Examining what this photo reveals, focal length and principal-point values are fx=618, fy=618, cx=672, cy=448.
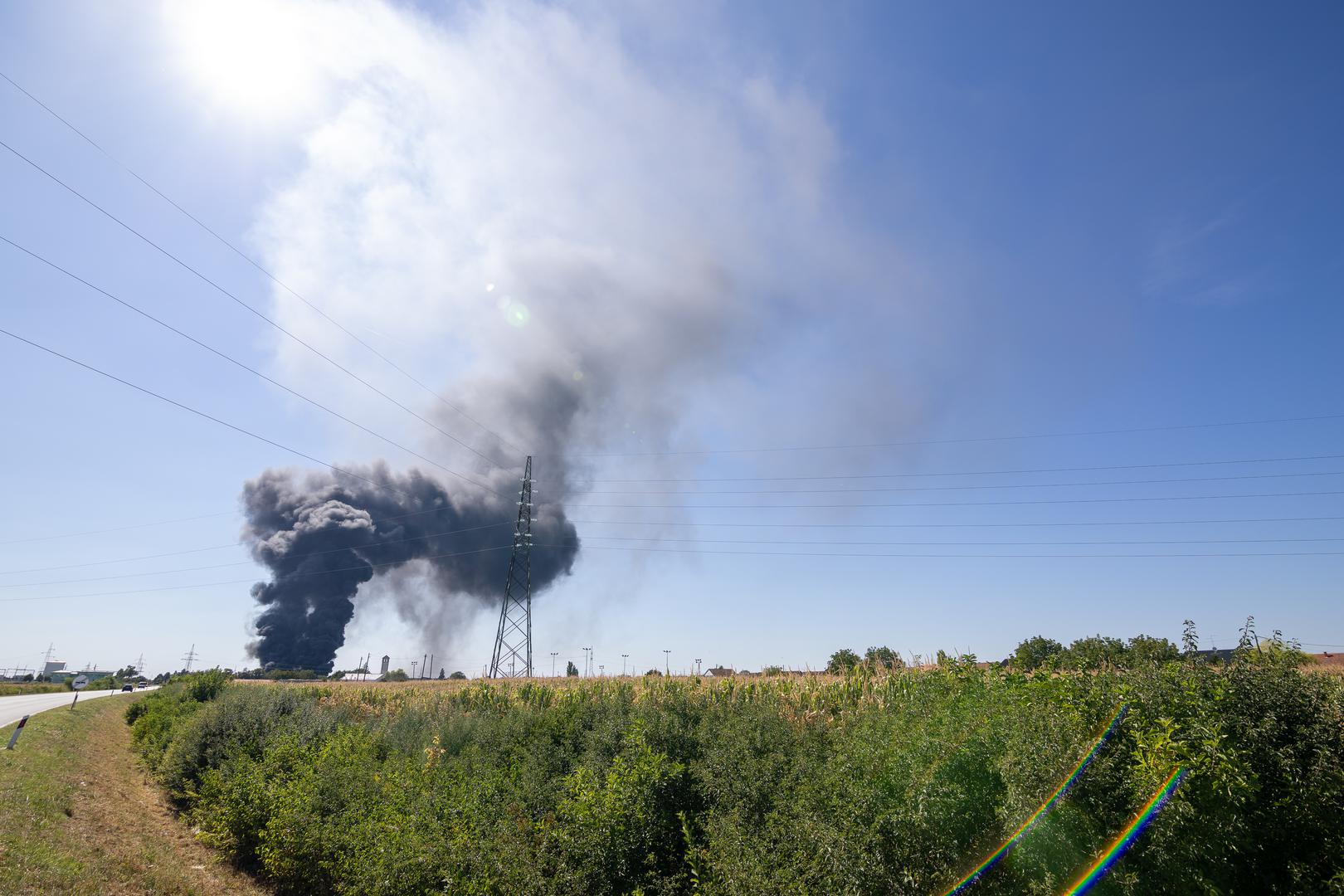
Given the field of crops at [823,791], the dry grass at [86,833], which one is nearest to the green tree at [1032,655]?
the field of crops at [823,791]

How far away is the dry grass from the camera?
47.3 feet

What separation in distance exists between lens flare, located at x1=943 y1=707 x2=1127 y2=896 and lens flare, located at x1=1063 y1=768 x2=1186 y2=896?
86cm

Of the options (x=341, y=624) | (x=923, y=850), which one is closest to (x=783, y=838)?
(x=923, y=850)

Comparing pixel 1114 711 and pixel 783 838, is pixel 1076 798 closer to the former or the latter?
pixel 1114 711

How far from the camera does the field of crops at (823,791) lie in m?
9.81

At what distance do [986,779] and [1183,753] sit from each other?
11.2ft

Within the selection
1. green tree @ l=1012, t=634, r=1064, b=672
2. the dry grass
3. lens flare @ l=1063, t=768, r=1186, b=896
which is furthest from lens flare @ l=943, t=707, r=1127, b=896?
the dry grass

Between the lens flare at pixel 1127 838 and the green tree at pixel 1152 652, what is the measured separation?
13.2 feet

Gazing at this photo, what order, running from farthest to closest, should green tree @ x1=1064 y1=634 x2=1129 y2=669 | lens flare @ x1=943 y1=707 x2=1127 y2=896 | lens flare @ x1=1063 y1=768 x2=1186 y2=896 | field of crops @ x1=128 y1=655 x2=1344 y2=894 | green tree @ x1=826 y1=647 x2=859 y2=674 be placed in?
green tree @ x1=826 y1=647 x2=859 y2=674, green tree @ x1=1064 y1=634 x2=1129 y2=669, lens flare @ x1=943 y1=707 x2=1127 y2=896, field of crops @ x1=128 y1=655 x2=1344 y2=894, lens flare @ x1=1063 y1=768 x2=1186 y2=896

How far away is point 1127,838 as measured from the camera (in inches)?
376

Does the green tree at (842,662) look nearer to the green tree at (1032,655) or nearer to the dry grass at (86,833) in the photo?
the green tree at (1032,655)

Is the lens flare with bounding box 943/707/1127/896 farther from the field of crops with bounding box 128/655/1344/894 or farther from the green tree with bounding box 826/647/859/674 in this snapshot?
the green tree with bounding box 826/647/859/674

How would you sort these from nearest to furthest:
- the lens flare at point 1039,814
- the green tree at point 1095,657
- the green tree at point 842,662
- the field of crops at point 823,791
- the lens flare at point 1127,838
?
1. the lens flare at point 1127,838
2. the field of crops at point 823,791
3. the lens flare at point 1039,814
4. the green tree at point 1095,657
5. the green tree at point 842,662

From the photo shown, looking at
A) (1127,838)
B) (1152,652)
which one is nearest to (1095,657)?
(1152,652)
